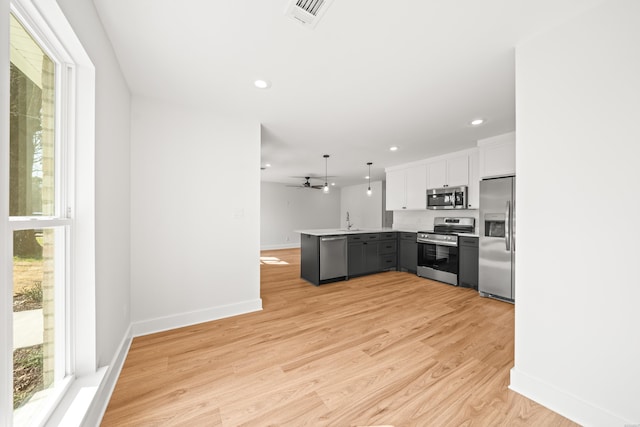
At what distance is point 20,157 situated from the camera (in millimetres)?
1010

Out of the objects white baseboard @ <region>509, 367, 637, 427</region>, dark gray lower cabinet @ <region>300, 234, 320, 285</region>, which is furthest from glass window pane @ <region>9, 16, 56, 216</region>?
dark gray lower cabinet @ <region>300, 234, 320, 285</region>

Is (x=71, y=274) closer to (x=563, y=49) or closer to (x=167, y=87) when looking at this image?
(x=167, y=87)

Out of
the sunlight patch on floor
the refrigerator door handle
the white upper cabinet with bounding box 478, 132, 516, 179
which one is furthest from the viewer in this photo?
the sunlight patch on floor

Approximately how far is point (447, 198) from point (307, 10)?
13.2 ft

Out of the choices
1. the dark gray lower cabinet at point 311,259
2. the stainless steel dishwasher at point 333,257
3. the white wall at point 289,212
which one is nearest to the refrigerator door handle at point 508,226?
the stainless steel dishwasher at point 333,257

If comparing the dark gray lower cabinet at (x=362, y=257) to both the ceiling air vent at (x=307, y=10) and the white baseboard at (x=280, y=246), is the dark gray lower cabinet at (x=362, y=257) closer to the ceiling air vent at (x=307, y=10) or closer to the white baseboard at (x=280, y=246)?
the ceiling air vent at (x=307, y=10)

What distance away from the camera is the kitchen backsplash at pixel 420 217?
4.64 m

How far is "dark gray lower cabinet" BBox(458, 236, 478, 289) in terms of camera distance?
152 inches

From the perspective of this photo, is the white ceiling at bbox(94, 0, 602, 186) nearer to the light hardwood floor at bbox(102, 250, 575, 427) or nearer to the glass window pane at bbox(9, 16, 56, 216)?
the glass window pane at bbox(9, 16, 56, 216)

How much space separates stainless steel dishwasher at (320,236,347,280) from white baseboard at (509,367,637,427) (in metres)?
2.85

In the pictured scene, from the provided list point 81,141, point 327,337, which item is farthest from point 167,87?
point 327,337

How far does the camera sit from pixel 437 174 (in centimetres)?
474

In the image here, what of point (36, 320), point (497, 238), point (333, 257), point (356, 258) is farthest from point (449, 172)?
point (36, 320)

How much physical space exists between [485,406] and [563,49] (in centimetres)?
227
